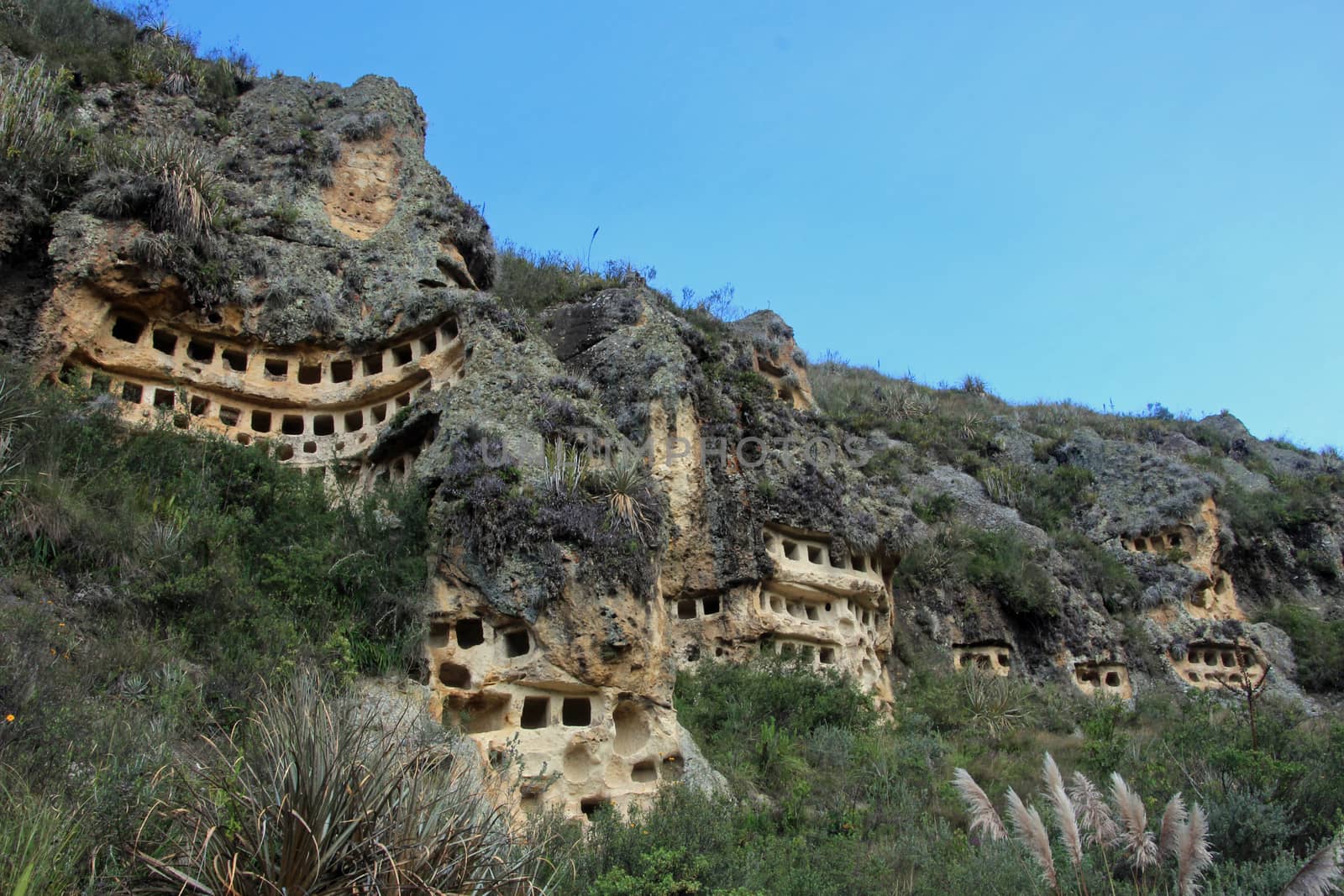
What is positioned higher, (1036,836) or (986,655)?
(986,655)

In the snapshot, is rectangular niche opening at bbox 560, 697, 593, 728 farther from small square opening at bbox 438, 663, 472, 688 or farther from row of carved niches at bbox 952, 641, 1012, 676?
row of carved niches at bbox 952, 641, 1012, 676

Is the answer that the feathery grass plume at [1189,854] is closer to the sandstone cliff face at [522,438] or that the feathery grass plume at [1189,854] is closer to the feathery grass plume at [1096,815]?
the feathery grass plume at [1096,815]

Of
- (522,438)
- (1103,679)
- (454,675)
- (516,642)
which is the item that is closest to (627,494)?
(522,438)

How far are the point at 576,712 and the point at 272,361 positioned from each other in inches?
352

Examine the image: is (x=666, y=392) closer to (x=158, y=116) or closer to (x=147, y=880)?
(x=158, y=116)

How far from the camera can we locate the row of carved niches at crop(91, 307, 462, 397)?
16750 mm

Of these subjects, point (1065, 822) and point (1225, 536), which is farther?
point (1225, 536)

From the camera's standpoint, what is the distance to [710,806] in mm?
11258

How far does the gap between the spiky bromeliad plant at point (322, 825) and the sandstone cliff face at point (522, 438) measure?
4.89 m

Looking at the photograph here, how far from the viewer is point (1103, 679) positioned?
81.0 feet

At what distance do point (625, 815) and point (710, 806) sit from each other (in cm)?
149

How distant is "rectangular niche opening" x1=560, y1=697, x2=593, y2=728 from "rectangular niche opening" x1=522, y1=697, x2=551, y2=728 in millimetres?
298

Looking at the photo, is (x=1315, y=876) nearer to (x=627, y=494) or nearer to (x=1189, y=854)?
(x=1189, y=854)

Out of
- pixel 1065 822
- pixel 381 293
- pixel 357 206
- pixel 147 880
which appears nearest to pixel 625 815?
pixel 1065 822
